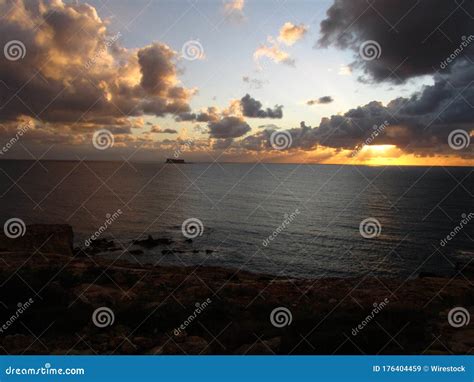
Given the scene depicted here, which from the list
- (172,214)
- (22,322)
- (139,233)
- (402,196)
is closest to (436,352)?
(22,322)

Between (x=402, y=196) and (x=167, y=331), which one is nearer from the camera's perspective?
(x=167, y=331)

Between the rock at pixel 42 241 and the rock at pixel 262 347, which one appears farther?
the rock at pixel 42 241

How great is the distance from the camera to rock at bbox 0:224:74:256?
3356 centimetres

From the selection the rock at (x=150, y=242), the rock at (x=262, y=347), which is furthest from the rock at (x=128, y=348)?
the rock at (x=150, y=242)

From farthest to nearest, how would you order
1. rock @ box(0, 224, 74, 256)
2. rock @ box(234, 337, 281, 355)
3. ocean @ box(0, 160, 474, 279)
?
1. ocean @ box(0, 160, 474, 279)
2. rock @ box(0, 224, 74, 256)
3. rock @ box(234, 337, 281, 355)

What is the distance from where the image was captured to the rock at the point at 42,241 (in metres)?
33.6

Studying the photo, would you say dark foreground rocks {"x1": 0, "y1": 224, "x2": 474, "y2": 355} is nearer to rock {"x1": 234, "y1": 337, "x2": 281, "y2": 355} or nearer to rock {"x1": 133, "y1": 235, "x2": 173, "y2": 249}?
rock {"x1": 234, "y1": 337, "x2": 281, "y2": 355}

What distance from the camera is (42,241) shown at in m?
34.5

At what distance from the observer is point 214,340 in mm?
12469

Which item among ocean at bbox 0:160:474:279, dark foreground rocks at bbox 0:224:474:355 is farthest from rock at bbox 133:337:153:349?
ocean at bbox 0:160:474:279

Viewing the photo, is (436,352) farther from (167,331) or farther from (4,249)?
(4,249)

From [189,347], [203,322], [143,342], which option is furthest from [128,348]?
[203,322]

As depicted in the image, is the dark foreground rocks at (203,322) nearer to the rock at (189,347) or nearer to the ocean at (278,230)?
the rock at (189,347)
